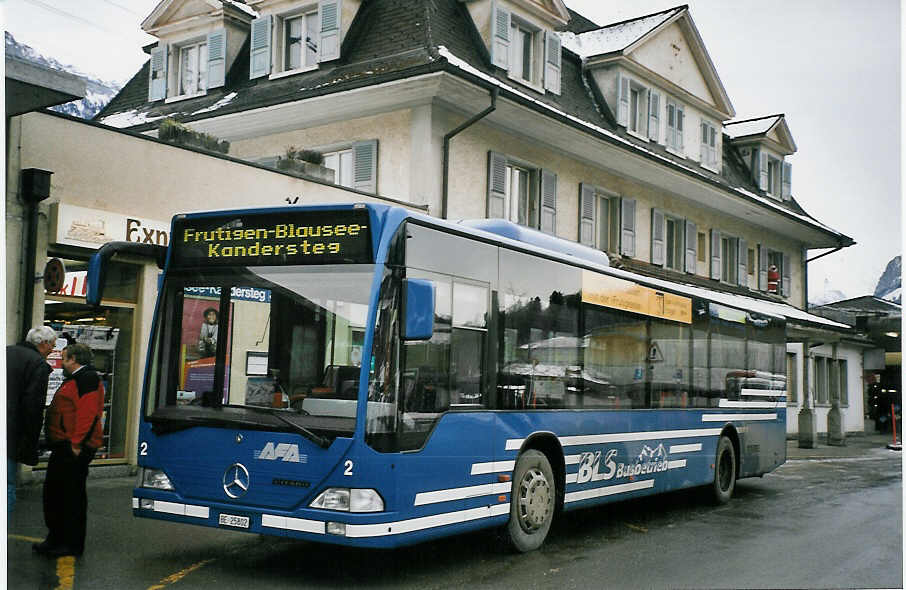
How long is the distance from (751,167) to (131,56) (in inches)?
765

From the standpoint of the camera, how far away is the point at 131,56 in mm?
20750

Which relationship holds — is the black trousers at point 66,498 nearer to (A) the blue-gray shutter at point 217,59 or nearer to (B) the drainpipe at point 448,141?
(B) the drainpipe at point 448,141

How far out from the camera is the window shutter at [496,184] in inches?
758

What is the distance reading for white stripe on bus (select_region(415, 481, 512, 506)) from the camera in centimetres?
752

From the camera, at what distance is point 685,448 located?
12.2 meters

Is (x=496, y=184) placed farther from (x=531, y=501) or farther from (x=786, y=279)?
(x=786, y=279)

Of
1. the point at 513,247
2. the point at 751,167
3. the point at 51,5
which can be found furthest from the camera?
the point at 751,167

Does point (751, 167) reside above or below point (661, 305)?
above

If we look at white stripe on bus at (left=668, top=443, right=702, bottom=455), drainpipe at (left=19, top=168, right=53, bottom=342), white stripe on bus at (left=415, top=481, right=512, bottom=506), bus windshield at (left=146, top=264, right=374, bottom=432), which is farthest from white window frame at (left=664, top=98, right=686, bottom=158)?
bus windshield at (left=146, top=264, right=374, bottom=432)

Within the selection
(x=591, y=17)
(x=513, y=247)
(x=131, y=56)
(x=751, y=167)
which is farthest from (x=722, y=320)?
(x=751, y=167)

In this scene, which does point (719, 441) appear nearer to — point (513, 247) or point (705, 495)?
point (705, 495)

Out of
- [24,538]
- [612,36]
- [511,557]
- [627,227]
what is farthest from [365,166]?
[511,557]

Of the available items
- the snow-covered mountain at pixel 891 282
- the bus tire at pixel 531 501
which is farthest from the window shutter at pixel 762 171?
the bus tire at pixel 531 501

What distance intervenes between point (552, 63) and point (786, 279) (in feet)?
49.5
